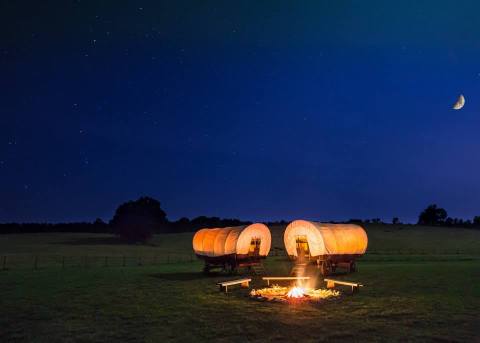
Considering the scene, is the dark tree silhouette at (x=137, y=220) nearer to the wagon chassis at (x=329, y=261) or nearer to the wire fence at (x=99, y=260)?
the wire fence at (x=99, y=260)

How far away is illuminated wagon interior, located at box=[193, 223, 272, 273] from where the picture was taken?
23.6 m

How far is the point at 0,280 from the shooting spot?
2158 centimetres

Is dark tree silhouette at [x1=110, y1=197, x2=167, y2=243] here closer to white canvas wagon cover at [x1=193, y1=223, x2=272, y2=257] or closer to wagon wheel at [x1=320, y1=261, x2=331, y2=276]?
white canvas wagon cover at [x1=193, y1=223, x2=272, y2=257]

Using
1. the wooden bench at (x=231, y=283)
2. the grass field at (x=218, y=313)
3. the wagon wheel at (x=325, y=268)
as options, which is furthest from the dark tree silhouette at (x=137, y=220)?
the wooden bench at (x=231, y=283)

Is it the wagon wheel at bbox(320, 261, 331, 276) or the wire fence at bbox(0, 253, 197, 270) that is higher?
the wagon wheel at bbox(320, 261, 331, 276)

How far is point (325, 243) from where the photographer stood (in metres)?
22.3

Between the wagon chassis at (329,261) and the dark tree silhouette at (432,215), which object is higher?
→ the dark tree silhouette at (432,215)

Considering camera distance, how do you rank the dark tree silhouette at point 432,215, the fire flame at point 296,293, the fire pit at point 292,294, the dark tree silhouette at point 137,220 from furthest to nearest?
the dark tree silhouette at point 432,215 < the dark tree silhouette at point 137,220 < the fire flame at point 296,293 < the fire pit at point 292,294

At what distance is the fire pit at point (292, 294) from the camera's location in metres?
14.2

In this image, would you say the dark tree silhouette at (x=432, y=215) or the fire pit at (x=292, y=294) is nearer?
the fire pit at (x=292, y=294)

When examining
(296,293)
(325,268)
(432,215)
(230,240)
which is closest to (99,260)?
(230,240)

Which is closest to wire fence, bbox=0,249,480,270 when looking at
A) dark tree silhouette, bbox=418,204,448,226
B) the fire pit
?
the fire pit

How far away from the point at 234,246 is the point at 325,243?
4.65 m

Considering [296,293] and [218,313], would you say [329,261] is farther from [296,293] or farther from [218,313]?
[218,313]
